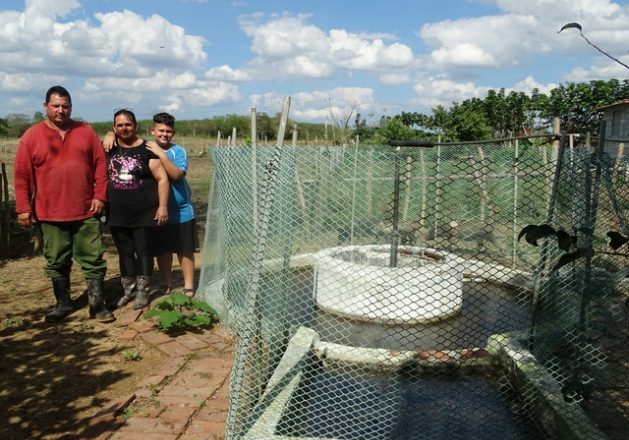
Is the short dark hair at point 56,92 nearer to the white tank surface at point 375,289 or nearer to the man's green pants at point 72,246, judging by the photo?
the man's green pants at point 72,246

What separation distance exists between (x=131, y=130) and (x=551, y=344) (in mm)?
3711

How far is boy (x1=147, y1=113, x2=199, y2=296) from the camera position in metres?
4.87

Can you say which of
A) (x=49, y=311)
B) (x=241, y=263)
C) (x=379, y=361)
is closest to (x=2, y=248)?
(x=49, y=311)

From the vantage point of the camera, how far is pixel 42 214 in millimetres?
4469

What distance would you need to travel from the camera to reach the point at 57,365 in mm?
3834

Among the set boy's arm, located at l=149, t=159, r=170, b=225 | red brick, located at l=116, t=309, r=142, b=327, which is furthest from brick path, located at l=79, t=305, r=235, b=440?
boy's arm, located at l=149, t=159, r=170, b=225

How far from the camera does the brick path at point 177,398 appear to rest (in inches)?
118

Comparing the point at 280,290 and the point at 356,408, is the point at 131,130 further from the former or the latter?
the point at 356,408

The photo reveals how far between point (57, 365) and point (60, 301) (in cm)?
102

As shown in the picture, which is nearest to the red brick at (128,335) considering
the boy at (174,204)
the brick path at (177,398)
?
the brick path at (177,398)

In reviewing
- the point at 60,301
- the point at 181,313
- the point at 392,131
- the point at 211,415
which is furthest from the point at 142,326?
the point at 392,131

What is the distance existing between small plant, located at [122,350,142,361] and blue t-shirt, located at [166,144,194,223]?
1.34 meters

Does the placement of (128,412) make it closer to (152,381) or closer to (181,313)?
(152,381)

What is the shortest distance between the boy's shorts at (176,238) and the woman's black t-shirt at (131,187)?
0.23 m
